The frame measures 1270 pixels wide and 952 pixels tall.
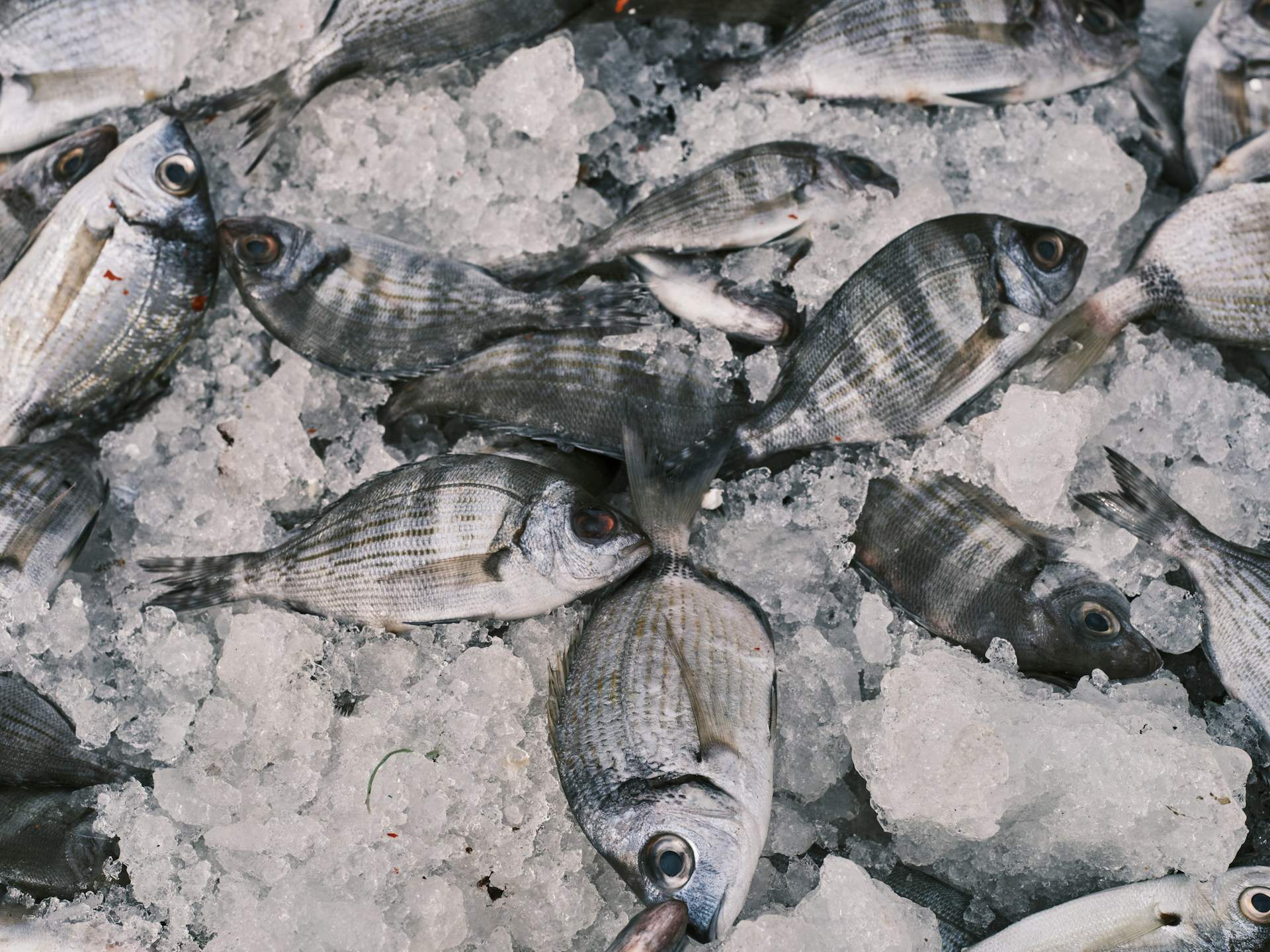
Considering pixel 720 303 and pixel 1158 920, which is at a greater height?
pixel 720 303

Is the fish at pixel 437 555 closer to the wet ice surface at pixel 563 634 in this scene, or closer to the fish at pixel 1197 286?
the wet ice surface at pixel 563 634

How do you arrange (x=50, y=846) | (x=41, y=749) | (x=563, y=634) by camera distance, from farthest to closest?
1. (x=563, y=634)
2. (x=41, y=749)
3. (x=50, y=846)

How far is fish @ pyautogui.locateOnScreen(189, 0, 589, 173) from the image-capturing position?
265 cm

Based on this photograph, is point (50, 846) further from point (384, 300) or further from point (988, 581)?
point (988, 581)

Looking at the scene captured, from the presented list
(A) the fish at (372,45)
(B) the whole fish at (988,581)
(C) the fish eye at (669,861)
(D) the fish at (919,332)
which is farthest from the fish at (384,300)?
(C) the fish eye at (669,861)

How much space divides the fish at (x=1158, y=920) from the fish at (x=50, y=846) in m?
1.98

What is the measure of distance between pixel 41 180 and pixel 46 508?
0.93 m

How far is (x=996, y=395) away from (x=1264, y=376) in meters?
0.83

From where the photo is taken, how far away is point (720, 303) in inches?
99.5

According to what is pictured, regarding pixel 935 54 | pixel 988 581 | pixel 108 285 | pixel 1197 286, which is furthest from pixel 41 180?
pixel 1197 286

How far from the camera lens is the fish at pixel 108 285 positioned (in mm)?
2502

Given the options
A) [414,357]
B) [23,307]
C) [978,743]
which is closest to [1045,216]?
[978,743]

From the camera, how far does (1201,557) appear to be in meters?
2.36

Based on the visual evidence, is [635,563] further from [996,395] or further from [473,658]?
[996,395]
